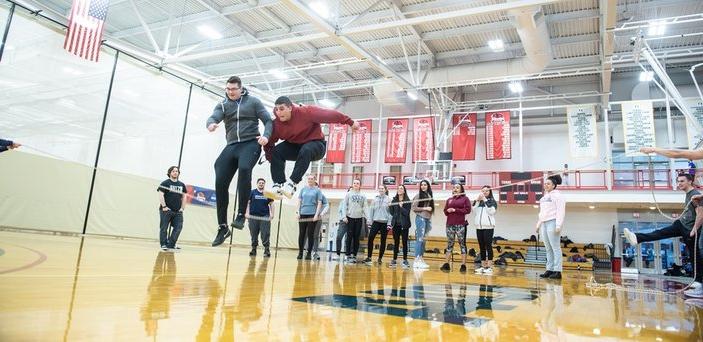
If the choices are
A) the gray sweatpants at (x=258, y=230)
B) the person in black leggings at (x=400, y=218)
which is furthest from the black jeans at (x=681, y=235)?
the gray sweatpants at (x=258, y=230)

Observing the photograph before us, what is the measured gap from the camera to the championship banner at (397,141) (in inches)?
577

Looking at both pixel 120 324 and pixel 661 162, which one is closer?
pixel 120 324

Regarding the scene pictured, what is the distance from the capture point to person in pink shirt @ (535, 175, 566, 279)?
481cm

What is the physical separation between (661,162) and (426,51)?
896 cm

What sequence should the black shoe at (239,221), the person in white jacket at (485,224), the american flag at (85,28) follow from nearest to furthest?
the black shoe at (239,221)
the person in white jacket at (485,224)
the american flag at (85,28)

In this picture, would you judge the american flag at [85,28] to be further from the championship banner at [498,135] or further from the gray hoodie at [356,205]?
the championship banner at [498,135]

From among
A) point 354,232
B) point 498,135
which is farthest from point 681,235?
point 498,135

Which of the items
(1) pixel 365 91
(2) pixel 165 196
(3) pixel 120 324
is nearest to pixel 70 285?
(3) pixel 120 324

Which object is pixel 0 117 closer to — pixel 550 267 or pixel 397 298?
pixel 397 298

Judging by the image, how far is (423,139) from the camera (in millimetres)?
14312

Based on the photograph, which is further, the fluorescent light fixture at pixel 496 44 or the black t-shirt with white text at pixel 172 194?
the fluorescent light fixture at pixel 496 44

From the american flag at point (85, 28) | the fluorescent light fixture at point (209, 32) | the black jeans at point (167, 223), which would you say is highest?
the fluorescent light fixture at point (209, 32)

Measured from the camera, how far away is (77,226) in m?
7.60

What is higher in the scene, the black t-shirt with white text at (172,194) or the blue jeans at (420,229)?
Answer: the black t-shirt with white text at (172,194)
